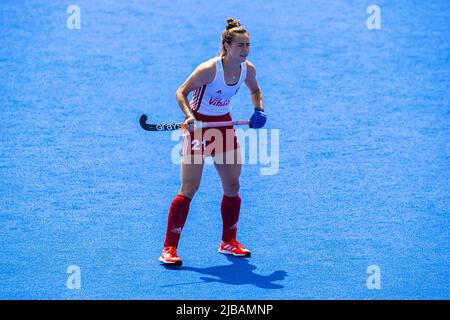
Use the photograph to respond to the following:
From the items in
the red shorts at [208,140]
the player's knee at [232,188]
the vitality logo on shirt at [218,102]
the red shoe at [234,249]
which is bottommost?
the red shoe at [234,249]

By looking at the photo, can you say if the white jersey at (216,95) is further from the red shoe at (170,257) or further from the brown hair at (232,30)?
the red shoe at (170,257)

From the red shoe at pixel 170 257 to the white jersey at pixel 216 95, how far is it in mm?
1194

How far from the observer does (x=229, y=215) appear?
8641 mm

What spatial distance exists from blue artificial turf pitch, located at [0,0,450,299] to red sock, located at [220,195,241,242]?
0.22 meters

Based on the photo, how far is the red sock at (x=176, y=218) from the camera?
8.35 metres

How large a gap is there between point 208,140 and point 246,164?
233cm

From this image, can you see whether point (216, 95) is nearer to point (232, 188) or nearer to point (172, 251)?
point (232, 188)

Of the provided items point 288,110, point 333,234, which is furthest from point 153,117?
point 333,234

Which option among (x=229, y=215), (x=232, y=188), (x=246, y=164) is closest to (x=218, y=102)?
(x=232, y=188)

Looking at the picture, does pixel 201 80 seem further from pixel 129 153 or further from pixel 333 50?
pixel 333 50

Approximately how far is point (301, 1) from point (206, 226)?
6.06 m

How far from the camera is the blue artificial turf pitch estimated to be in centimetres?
820

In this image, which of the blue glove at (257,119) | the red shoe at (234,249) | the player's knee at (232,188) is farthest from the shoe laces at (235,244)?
the blue glove at (257,119)

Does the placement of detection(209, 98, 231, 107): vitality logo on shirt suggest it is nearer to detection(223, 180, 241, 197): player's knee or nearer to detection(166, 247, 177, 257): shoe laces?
detection(223, 180, 241, 197): player's knee
